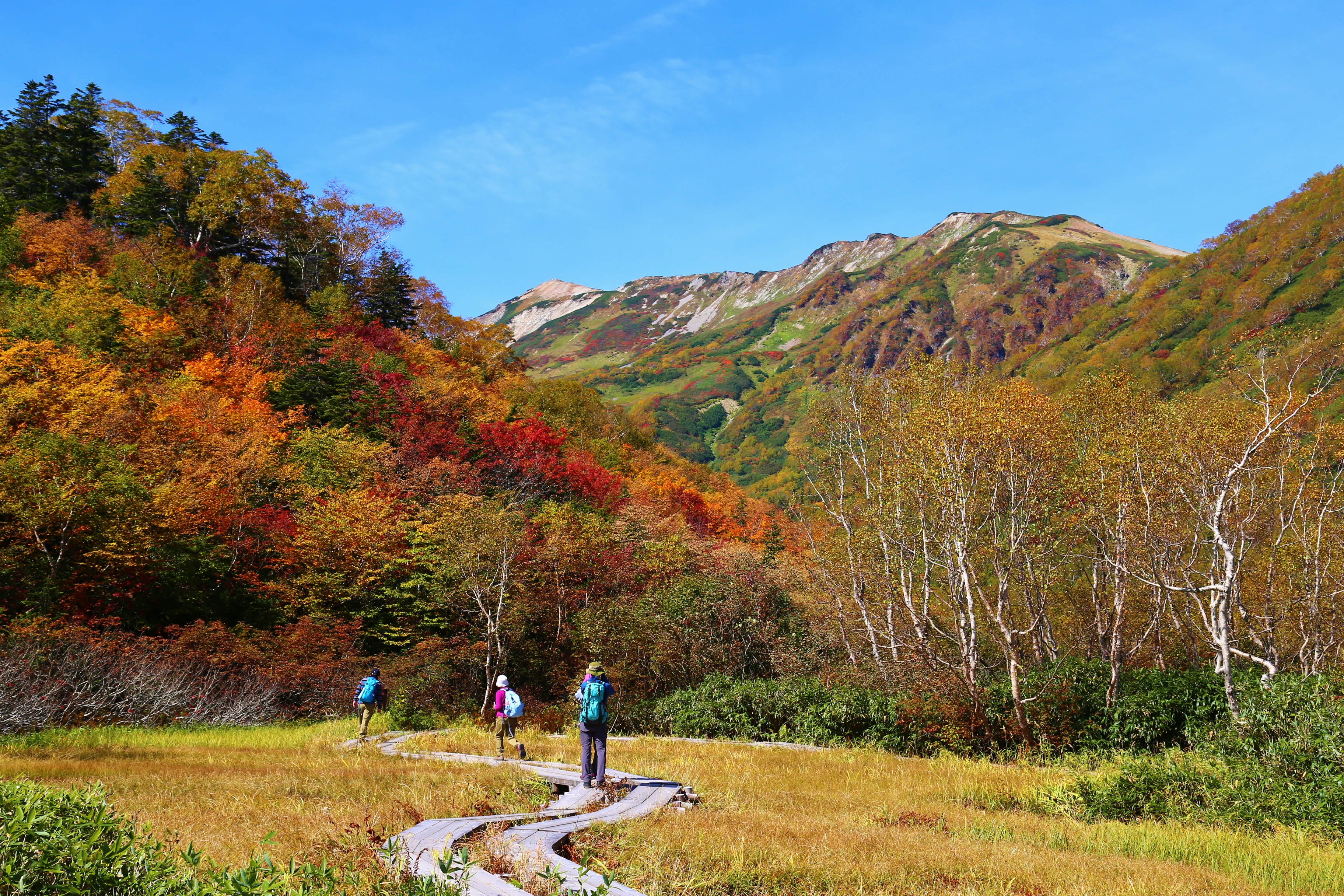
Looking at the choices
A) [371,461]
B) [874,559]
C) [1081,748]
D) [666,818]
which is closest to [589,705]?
[666,818]

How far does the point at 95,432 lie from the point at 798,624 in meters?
26.0

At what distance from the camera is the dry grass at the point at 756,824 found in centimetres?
689

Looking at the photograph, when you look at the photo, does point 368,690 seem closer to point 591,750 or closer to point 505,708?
point 505,708

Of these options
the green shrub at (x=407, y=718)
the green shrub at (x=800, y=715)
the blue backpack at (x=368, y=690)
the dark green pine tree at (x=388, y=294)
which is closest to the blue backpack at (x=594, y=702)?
the blue backpack at (x=368, y=690)

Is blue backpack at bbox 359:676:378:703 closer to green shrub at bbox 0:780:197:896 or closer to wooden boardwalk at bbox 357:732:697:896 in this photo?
wooden boardwalk at bbox 357:732:697:896

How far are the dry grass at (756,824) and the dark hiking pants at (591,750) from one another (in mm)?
727

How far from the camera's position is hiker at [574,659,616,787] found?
1050cm

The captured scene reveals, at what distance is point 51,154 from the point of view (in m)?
51.3

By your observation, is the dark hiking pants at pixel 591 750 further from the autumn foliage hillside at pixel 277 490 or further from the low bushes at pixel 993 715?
the autumn foliage hillside at pixel 277 490

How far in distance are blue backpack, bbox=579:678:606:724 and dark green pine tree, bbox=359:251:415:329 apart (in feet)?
172

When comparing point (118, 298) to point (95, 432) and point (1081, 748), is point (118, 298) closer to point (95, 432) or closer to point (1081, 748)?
point (95, 432)

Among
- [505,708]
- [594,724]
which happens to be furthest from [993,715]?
[594,724]

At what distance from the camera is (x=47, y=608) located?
795 inches

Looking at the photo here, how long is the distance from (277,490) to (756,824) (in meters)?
28.5
